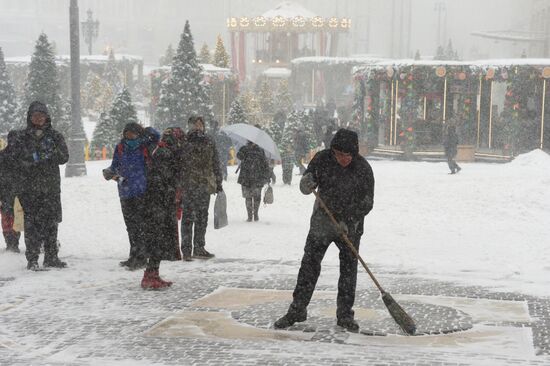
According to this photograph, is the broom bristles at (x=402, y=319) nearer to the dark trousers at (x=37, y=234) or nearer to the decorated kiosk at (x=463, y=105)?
the dark trousers at (x=37, y=234)

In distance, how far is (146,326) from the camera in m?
7.29

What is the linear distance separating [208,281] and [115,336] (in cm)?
246

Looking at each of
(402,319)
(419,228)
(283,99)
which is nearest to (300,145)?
(419,228)

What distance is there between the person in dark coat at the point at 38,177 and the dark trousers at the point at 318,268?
3.67 metres

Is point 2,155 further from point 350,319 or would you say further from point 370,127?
point 370,127

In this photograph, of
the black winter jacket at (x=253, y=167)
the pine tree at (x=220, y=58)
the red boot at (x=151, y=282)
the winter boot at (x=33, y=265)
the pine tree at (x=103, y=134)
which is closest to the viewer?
the red boot at (x=151, y=282)

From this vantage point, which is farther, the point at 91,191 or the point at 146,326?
the point at 91,191

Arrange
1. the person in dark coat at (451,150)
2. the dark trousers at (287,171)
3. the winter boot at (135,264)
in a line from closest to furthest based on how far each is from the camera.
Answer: the winter boot at (135,264) < the dark trousers at (287,171) < the person in dark coat at (451,150)

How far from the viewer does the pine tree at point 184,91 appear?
3253cm

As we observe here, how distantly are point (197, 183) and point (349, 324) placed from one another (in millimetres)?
4047

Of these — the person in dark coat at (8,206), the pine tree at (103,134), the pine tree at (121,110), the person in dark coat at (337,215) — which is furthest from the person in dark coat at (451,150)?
the person in dark coat at (337,215)

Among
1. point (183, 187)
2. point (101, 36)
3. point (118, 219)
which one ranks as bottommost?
point (118, 219)

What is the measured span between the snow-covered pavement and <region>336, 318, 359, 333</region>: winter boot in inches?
5.5

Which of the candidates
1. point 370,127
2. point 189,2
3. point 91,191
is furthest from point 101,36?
point 91,191
